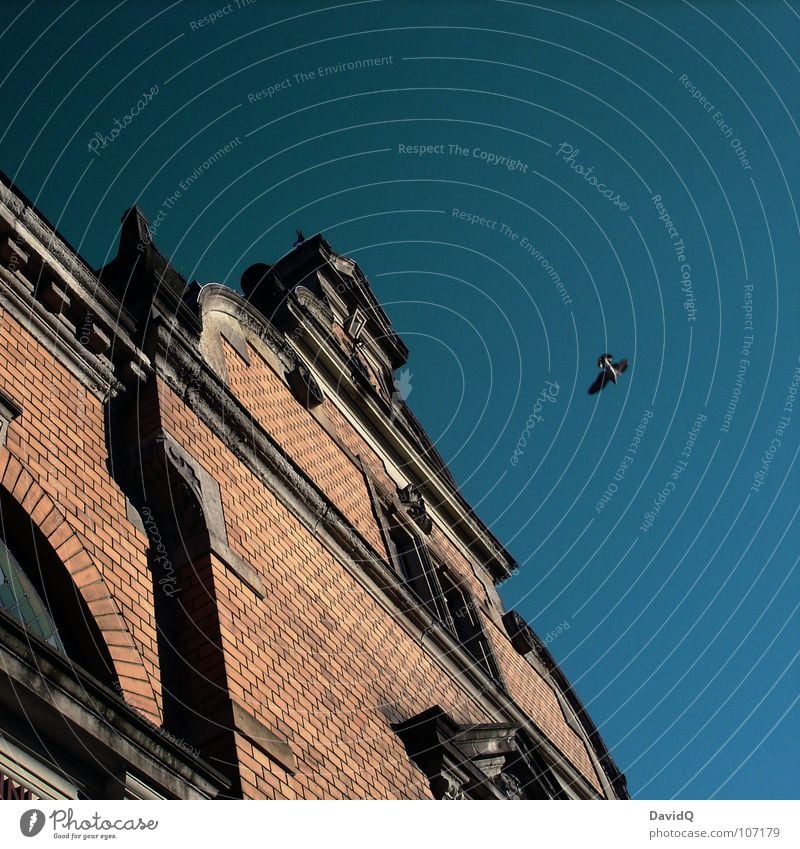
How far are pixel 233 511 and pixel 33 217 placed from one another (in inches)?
97.9

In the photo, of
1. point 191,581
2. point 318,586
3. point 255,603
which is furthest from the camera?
point 318,586

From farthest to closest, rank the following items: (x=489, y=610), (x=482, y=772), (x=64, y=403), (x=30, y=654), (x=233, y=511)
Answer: (x=489, y=610) < (x=482, y=772) < (x=233, y=511) < (x=64, y=403) < (x=30, y=654)

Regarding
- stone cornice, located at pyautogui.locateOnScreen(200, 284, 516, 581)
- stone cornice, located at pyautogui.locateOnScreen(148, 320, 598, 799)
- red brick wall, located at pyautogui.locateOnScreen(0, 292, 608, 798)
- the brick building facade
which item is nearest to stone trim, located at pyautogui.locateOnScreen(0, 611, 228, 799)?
the brick building facade

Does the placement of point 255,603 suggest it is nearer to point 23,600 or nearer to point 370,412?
point 23,600

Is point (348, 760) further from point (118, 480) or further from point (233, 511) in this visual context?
point (118, 480)

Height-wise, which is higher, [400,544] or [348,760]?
[400,544]

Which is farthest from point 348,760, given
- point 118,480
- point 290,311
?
point 290,311

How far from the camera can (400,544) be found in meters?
12.3

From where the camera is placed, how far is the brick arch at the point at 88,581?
16.9 ft
